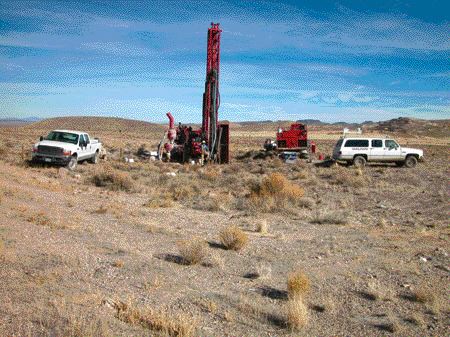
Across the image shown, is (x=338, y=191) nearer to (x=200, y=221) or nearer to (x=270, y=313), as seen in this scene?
(x=200, y=221)

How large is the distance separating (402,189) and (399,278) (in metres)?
13.0

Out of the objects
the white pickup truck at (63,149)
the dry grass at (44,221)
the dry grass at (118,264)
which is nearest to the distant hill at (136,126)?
the white pickup truck at (63,149)

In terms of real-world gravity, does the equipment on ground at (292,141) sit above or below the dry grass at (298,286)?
above

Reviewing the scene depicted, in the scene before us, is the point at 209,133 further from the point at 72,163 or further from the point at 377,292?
the point at 377,292

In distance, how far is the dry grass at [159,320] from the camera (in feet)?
17.3

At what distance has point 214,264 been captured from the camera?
8.67 metres

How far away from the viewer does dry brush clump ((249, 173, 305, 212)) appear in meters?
15.3

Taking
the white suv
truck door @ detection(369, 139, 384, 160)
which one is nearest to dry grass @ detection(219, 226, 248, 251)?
the white suv

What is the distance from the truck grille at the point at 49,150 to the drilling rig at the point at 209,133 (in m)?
8.17

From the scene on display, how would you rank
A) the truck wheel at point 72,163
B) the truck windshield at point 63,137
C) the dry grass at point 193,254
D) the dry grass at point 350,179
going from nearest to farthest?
the dry grass at point 193,254 → the dry grass at point 350,179 → the truck wheel at point 72,163 → the truck windshield at point 63,137

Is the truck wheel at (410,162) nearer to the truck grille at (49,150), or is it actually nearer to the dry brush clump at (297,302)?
the truck grille at (49,150)

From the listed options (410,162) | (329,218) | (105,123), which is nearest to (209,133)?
(410,162)

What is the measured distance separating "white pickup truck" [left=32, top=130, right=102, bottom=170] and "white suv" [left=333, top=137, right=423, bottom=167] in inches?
574

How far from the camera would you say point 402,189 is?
66.8 ft
